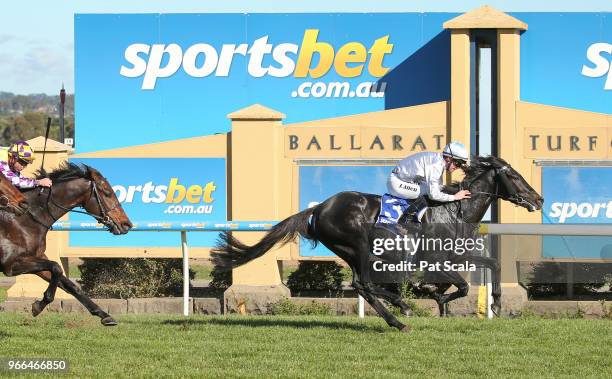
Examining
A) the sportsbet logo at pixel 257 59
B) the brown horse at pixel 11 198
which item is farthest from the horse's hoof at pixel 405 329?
the sportsbet logo at pixel 257 59

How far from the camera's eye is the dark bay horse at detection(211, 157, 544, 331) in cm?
1029

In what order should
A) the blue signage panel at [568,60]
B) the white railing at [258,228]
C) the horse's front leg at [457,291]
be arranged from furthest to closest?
the blue signage panel at [568,60], the white railing at [258,228], the horse's front leg at [457,291]

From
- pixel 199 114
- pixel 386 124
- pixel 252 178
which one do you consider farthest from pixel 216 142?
pixel 199 114

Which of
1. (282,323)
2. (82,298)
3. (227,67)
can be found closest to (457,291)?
(282,323)

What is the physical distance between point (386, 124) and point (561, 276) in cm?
283

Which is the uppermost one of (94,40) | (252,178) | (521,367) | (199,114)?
(94,40)

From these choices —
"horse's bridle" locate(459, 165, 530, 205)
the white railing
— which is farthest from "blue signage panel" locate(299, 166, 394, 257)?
"horse's bridle" locate(459, 165, 530, 205)

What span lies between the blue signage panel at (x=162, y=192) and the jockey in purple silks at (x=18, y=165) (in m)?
3.63

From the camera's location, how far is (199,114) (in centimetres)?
1783

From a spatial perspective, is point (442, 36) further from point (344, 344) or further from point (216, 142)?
point (344, 344)

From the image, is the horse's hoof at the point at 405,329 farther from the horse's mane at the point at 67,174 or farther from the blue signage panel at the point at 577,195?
the blue signage panel at the point at 577,195

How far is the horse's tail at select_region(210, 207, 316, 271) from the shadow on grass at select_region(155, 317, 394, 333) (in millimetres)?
531

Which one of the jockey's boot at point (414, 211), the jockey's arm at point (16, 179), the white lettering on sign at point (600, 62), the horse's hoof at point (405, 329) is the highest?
the white lettering on sign at point (600, 62)

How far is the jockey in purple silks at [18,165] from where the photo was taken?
1043cm
